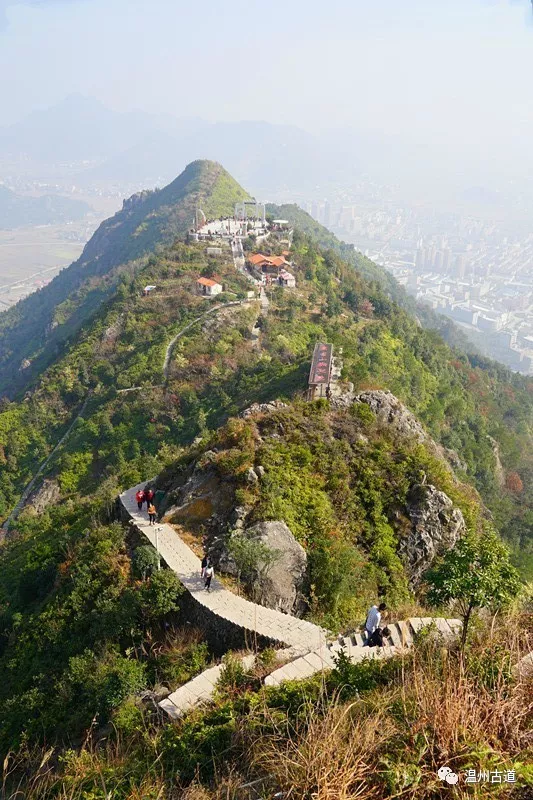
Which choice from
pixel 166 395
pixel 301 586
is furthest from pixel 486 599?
pixel 166 395

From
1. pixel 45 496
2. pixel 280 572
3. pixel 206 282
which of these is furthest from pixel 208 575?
pixel 206 282

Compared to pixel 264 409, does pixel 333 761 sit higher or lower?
higher

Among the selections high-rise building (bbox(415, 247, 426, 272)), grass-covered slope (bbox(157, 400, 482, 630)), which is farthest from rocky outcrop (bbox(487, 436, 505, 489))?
high-rise building (bbox(415, 247, 426, 272))

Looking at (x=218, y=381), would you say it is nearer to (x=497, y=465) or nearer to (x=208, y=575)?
(x=497, y=465)

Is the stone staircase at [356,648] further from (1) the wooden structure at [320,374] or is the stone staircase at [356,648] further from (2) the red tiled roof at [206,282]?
(2) the red tiled roof at [206,282]

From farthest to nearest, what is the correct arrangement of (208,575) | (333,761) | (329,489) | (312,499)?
1. (329,489)
2. (312,499)
3. (208,575)
4. (333,761)

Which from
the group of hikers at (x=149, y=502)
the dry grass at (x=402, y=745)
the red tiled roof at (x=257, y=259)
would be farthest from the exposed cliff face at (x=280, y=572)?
the red tiled roof at (x=257, y=259)

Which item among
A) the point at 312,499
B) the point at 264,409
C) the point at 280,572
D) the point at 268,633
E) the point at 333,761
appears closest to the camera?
the point at 333,761
